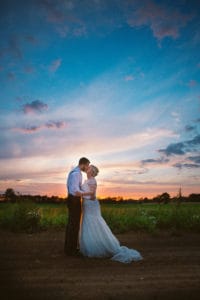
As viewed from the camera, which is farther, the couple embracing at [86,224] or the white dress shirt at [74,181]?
the white dress shirt at [74,181]

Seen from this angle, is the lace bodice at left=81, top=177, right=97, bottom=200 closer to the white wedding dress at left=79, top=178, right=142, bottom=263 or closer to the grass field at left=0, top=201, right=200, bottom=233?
the white wedding dress at left=79, top=178, right=142, bottom=263

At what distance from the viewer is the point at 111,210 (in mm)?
14852

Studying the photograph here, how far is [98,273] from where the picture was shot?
7125mm

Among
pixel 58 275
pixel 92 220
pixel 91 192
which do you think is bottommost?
pixel 58 275

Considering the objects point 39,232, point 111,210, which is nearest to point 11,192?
point 39,232

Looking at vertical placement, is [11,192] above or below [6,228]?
above

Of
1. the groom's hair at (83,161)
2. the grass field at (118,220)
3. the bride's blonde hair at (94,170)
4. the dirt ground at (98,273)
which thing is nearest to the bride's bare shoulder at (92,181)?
the bride's blonde hair at (94,170)

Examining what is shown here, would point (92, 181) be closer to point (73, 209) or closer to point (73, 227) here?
point (73, 209)

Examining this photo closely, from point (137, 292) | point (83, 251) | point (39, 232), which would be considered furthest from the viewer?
point (39, 232)

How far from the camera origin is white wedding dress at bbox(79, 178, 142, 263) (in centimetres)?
879

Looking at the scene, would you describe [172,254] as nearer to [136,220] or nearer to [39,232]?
[136,220]

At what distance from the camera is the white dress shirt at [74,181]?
896 centimetres

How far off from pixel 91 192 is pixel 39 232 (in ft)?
15.4

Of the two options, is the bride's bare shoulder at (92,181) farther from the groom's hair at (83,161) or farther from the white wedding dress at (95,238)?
the groom's hair at (83,161)
